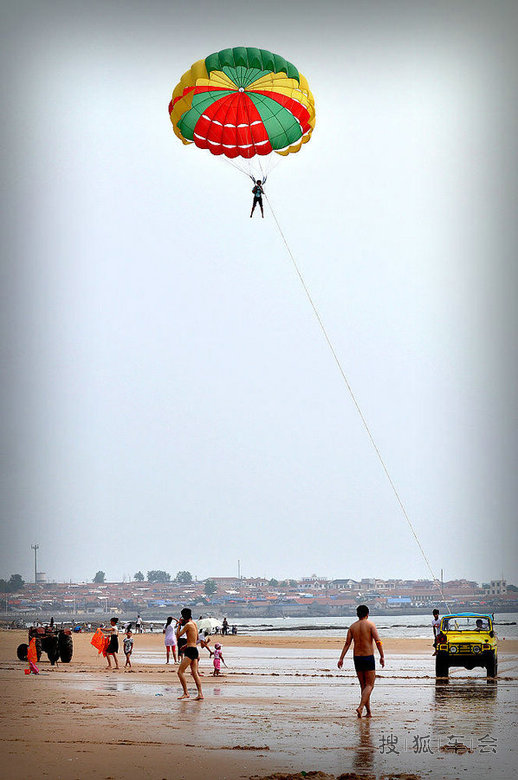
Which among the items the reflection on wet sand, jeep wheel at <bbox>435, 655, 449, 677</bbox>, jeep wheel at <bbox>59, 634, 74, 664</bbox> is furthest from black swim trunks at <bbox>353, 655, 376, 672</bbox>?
jeep wheel at <bbox>59, 634, 74, 664</bbox>

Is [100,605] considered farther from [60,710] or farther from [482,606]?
[60,710]

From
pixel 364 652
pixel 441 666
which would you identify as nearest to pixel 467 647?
pixel 441 666

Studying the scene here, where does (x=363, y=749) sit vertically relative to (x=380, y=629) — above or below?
above

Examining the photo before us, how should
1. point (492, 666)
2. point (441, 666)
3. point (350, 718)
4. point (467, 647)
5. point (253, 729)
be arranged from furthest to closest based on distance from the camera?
point (441, 666) < point (492, 666) < point (467, 647) < point (350, 718) < point (253, 729)

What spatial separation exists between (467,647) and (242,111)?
43.0ft

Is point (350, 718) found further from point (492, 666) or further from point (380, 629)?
point (380, 629)

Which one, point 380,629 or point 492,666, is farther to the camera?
point 380,629

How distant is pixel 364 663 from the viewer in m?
11.7

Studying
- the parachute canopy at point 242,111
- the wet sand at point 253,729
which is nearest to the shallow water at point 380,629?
the parachute canopy at point 242,111

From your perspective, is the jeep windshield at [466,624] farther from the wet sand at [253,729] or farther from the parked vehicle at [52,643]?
the parked vehicle at [52,643]

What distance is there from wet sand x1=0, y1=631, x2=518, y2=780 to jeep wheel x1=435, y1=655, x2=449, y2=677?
0.34m

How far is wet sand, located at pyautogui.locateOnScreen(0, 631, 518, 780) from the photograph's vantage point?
7961 millimetres

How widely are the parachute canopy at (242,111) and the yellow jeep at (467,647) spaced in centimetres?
1182

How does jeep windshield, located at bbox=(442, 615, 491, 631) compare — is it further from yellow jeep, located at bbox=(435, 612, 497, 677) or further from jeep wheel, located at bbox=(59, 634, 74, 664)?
jeep wheel, located at bbox=(59, 634, 74, 664)
